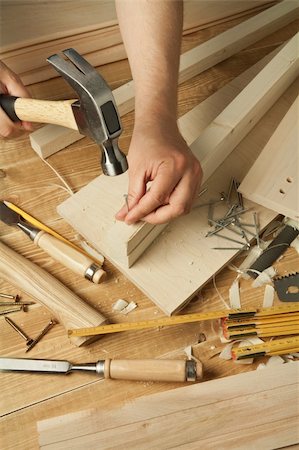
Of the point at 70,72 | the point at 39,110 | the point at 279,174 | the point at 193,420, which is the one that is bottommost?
the point at 193,420

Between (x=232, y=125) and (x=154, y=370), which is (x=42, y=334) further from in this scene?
(x=232, y=125)

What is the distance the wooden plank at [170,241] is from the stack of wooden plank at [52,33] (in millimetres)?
583

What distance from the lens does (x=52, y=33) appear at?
1745mm

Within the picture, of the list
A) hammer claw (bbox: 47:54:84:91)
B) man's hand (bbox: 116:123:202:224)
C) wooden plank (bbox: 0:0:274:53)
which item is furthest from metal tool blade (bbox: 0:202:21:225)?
wooden plank (bbox: 0:0:274:53)

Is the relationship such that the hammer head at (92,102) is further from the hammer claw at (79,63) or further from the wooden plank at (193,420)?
the wooden plank at (193,420)

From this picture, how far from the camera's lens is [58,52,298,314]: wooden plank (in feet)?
4.23

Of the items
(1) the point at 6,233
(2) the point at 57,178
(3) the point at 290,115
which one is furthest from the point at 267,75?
(1) the point at 6,233

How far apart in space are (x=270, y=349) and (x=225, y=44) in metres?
1.22

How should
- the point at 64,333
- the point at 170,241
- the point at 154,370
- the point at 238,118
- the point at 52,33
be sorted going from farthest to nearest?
the point at 52,33 < the point at 238,118 < the point at 170,241 < the point at 64,333 < the point at 154,370

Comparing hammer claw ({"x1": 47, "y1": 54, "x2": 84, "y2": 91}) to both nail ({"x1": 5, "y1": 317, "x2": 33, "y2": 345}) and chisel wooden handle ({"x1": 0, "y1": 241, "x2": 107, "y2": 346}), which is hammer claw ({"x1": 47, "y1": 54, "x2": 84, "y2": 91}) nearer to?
chisel wooden handle ({"x1": 0, "y1": 241, "x2": 107, "y2": 346})

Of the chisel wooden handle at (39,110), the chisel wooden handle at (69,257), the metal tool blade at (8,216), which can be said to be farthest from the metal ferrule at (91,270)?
the chisel wooden handle at (39,110)

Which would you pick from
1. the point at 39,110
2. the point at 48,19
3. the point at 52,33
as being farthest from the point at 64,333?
the point at 48,19

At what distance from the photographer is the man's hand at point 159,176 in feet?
3.85

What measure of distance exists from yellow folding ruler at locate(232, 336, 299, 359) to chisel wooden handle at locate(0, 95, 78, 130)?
714 mm
